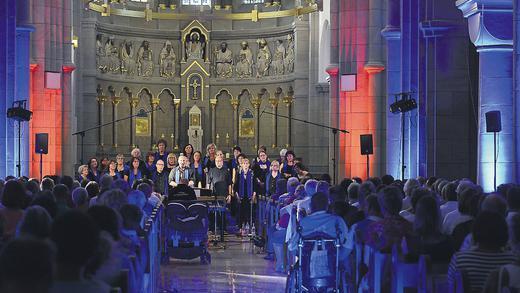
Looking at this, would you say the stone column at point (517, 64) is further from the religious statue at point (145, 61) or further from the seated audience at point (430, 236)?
the religious statue at point (145, 61)

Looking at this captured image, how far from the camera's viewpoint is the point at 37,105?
30172 millimetres

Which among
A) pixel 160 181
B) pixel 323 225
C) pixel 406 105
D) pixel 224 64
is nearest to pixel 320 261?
pixel 323 225

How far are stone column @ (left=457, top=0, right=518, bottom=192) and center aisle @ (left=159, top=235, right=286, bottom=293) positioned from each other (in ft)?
12.4

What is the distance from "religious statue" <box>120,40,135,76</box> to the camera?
42.3 metres

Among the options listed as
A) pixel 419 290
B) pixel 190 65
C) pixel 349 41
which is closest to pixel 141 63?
pixel 190 65

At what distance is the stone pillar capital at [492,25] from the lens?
16594mm

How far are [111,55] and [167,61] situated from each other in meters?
2.72

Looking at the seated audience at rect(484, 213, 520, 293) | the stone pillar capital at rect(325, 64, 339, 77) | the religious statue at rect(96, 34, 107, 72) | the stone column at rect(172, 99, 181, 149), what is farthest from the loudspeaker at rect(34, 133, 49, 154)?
the seated audience at rect(484, 213, 520, 293)

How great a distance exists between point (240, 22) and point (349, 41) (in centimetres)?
1535

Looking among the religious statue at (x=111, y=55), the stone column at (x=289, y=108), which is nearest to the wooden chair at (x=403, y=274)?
the stone column at (x=289, y=108)

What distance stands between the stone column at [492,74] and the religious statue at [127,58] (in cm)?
2679

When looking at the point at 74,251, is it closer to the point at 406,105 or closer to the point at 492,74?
the point at 492,74

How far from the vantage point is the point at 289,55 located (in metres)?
42.3

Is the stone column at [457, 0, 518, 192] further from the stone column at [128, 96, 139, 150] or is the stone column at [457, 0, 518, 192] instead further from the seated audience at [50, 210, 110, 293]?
the stone column at [128, 96, 139, 150]
